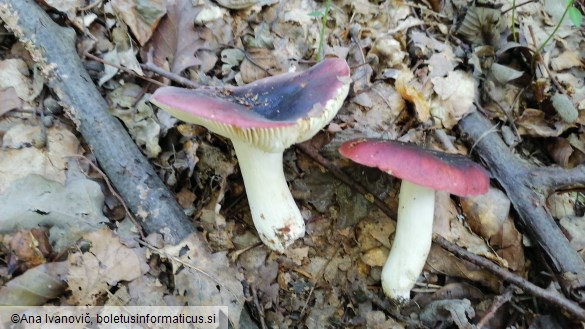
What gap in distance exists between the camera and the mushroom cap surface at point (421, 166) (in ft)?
6.74

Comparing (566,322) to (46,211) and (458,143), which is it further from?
(46,211)

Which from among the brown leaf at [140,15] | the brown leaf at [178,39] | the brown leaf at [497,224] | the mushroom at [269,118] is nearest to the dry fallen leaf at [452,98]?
the brown leaf at [497,224]

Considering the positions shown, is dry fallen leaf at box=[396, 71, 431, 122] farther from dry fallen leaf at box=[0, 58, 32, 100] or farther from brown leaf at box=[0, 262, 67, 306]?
dry fallen leaf at box=[0, 58, 32, 100]

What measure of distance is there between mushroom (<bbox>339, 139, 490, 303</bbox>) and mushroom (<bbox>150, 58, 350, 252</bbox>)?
32cm

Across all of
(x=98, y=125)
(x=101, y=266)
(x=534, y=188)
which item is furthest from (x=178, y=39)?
(x=534, y=188)

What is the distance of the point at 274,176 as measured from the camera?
2443mm

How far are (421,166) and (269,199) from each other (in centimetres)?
86

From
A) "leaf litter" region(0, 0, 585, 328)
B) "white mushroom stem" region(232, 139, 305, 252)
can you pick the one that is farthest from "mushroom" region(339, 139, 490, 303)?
"white mushroom stem" region(232, 139, 305, 252)

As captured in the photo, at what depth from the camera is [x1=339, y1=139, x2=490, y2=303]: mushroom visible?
207 cm

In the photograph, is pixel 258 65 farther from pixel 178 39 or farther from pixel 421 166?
pixel 421 166

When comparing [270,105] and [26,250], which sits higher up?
[270,105]

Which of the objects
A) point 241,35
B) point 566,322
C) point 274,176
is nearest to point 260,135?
point 274,176

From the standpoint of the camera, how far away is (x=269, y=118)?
7.29ft

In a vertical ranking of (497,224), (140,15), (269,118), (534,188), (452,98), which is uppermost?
(140,15)
